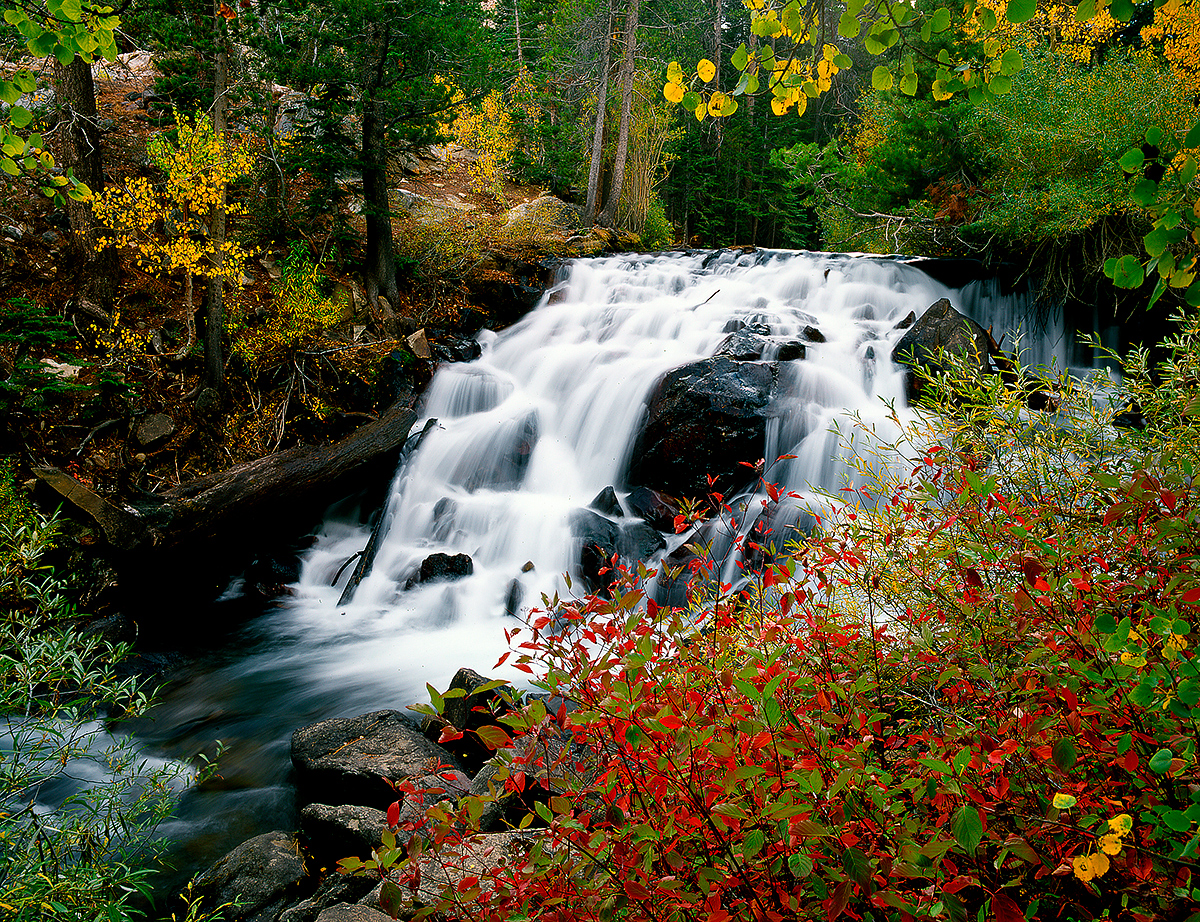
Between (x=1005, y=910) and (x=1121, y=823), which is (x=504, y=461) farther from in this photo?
(x=1121, y=823)

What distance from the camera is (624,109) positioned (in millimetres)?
17266

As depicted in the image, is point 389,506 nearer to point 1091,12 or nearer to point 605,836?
point 605,836

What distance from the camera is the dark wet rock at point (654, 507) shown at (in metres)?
7.35

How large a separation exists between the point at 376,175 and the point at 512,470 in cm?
534

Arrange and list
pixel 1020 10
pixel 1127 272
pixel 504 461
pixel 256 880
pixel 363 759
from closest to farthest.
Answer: pixel 1127 272 → pixel 1020 10 → pixel 256 880 → pixel 363 759 → pixel 504 461

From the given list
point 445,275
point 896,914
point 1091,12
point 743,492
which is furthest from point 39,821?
point 445,275

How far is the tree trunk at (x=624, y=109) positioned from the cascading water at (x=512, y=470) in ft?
19.6

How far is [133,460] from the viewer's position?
7.23 m

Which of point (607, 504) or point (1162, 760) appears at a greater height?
point (1162, 760)

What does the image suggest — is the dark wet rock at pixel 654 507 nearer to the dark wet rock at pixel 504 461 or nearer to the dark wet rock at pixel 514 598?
the dark wet rock at pixel 514 598

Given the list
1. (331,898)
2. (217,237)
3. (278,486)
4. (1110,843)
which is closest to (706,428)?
(278,486)

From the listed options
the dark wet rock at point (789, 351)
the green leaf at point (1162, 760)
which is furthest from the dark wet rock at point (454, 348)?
the green leaf at point (1162, 760)

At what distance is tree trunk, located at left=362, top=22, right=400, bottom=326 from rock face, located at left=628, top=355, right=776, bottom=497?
5.50 metres

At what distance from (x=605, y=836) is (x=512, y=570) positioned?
6.07 m
